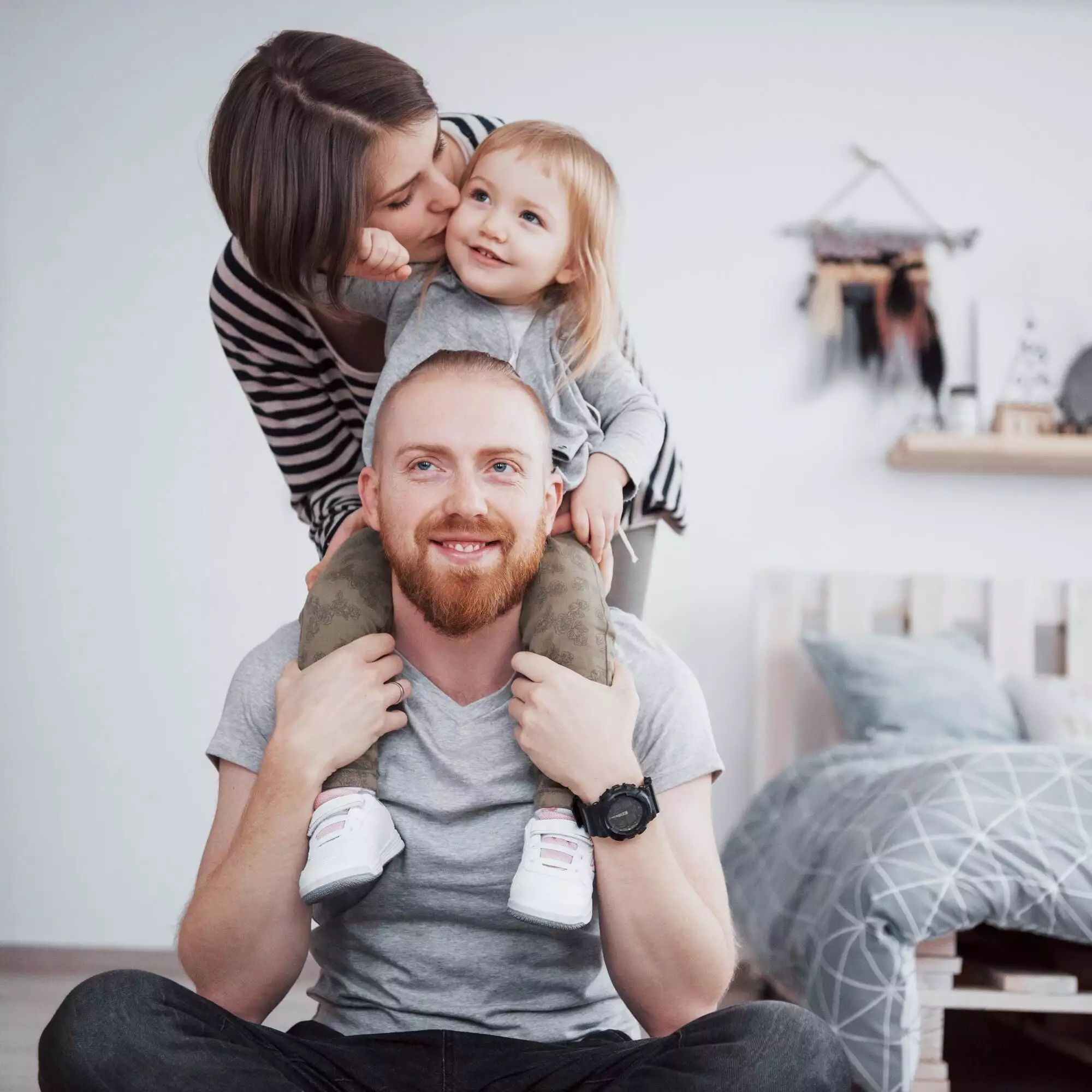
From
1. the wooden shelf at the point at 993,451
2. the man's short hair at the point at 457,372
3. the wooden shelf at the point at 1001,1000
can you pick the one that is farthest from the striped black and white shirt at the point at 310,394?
the wooden shelf at the point at 993,451

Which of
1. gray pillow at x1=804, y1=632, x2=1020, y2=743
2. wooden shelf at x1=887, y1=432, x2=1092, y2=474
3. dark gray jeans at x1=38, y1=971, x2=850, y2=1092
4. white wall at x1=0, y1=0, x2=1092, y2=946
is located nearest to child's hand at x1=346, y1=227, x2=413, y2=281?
dark gray jeans at x1=38, y1=971, x2=850, y2=1092

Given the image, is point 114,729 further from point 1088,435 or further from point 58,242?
point 1088,435

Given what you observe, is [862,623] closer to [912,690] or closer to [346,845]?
[912,690]

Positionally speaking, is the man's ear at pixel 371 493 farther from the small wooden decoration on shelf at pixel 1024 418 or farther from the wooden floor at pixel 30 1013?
the small wooden decoration on shelf at pixel 1024 418

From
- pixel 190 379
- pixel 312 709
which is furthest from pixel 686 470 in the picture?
pixel 312 709

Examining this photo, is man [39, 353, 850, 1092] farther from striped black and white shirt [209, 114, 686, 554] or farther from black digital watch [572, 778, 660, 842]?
striped black and white shirt [209, 114, 686, 554]

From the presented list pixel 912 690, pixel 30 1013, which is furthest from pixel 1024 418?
pixel 30 1013

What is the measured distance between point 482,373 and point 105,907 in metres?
2.45

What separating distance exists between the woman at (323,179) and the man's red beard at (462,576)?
0.69 ft

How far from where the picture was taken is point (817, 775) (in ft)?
9.14

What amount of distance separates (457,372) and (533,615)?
301 mm

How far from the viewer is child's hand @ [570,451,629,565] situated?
59.6 inches

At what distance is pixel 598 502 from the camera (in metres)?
1.51

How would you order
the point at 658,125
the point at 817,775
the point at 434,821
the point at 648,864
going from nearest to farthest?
the point at 648,864, the point at 434,821, the point at 817,775, the point at 658,125
